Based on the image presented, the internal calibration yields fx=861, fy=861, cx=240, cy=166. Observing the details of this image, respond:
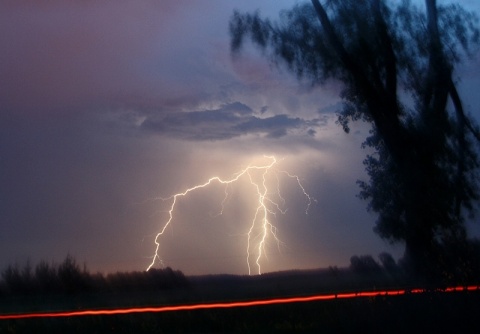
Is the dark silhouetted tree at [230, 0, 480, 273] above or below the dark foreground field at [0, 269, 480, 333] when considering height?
above

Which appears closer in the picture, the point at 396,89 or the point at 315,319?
the point at 315,319

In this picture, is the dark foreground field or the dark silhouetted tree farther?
the dark silhouetted tree

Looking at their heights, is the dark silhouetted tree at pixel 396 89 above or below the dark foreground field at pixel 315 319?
above

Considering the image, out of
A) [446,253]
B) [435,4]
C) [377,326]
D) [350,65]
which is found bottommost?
[377,326]

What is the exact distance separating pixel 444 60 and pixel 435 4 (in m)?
1.90

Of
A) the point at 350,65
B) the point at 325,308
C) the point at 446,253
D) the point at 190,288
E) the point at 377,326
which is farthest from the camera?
the point at 190,288

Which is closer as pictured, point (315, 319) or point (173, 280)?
point (315, 319)

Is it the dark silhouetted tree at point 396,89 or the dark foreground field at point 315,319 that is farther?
the dark silhouetted tree at point 396,89

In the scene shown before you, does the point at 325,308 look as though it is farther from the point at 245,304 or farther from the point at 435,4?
the point at 435,4

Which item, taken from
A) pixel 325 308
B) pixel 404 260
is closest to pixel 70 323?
pixel 325 308

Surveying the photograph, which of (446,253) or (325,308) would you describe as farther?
(446,253)

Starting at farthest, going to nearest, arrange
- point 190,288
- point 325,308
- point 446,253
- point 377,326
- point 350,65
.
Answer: point 190,288 < point 350,65 < point 446,253 < point 325,308 < point 377,326

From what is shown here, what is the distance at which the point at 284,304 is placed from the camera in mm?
18219

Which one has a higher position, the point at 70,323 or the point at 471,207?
the point at 471,207
